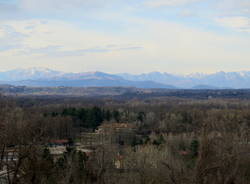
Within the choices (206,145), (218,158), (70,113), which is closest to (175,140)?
(70,113)

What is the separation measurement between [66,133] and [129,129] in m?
7.57

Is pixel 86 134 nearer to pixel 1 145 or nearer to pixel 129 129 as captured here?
pixel 129 129

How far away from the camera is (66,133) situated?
41.6 m

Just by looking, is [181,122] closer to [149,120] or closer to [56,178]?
[149,120]

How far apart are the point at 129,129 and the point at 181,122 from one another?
8.32m

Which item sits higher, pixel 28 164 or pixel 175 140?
pixel 28 164

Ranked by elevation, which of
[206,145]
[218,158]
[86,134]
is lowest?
[86,134]

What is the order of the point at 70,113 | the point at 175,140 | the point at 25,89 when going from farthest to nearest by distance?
the point at 25,89 → the point at 70,113 → the point at 175,140

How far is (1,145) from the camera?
8.43 metres

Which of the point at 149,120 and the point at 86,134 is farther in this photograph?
the point at 149,120

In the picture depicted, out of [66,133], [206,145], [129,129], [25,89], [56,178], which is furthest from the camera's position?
[25,89]

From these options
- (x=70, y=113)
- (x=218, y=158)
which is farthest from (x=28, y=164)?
(x=70, y=113)

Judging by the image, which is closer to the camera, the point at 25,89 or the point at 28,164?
the point at 28,164

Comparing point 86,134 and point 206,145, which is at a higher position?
point 206,145
